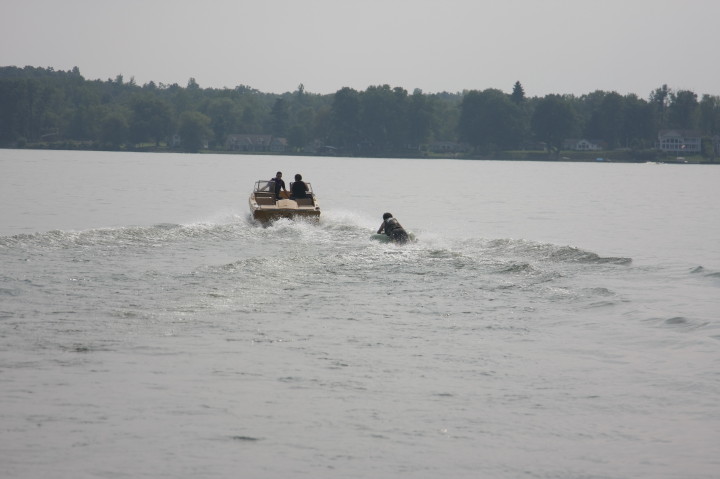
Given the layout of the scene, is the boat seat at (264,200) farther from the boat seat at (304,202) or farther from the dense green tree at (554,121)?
the dense green tree at (554,121)

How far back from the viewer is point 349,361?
444 inches

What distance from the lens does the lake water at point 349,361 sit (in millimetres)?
8203

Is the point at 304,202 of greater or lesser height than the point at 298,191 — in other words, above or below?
below

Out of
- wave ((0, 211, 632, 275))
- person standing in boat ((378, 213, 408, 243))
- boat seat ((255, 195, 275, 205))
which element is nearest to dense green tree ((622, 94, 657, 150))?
boat seat ((255, 195, 275, 205))

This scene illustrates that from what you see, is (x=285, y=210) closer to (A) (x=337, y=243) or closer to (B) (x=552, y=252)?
(A) (x=337, y=243)

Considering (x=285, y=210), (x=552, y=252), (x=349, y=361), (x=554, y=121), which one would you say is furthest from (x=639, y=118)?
(x=349, y=361)

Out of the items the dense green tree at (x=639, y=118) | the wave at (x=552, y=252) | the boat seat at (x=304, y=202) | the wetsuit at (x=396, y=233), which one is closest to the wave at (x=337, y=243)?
the wave at (x=552, y=252)

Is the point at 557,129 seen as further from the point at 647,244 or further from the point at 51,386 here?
the point at 51,386

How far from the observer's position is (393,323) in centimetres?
1385

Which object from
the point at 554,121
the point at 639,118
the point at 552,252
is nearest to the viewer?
the point at 552,252

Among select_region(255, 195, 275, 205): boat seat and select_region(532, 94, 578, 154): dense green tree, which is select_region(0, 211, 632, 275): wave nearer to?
select_region(255, 195, 275, 205): boat seat

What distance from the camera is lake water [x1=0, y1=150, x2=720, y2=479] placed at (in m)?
8.20

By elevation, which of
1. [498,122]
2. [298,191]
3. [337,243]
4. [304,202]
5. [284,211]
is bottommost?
[337,243]

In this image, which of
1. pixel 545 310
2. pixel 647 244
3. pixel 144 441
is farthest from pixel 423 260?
pixel 144 441
